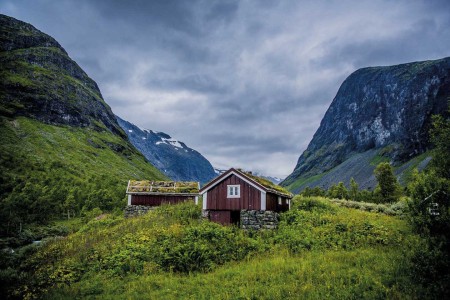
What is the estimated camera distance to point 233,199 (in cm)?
2969

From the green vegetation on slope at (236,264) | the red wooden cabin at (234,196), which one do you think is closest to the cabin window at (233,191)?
the red wooden cabin at (234,196)

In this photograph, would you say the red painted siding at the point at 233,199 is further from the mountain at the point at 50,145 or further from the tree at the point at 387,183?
the mountain at the point at 50,145

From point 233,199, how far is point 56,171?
7983 cm

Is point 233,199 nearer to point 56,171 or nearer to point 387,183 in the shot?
point 387,183

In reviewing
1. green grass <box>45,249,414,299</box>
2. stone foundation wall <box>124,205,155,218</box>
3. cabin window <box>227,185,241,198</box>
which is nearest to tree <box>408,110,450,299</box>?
green grass <box>45,249,414,299</box>

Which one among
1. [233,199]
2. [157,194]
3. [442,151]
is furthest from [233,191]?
[157,194]

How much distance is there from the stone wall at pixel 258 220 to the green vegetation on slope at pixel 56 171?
41.9 m

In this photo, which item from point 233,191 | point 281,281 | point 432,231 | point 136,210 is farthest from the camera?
point 136,210

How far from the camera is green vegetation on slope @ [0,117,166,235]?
58503 millimetres

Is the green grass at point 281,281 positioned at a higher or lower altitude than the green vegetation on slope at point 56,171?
lower

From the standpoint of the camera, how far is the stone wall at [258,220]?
27.8 meters

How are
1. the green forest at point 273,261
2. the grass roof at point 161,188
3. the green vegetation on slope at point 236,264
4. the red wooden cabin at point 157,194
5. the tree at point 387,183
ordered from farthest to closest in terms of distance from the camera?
the tree at point 387,183 → the grass roof at point 161,188 → the red wooden cabin at point 157,194 → the green vegetation on slope at point 236,264 → the green forest at point 273,261

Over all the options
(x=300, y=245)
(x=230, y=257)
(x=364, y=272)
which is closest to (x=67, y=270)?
(x=230, y=257)

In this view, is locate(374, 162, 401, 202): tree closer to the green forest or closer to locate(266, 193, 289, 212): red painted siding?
locate(266, 193, 289, 212): red painted siding
